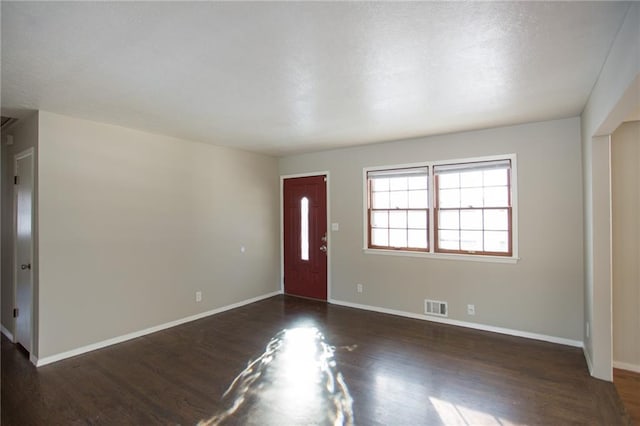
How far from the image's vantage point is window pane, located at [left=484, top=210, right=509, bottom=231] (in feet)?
13.0

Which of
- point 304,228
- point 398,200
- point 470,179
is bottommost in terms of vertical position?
point 304,228

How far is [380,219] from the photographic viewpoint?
16.4 ft

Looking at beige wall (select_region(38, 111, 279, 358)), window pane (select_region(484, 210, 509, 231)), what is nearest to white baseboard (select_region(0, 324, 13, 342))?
beige wall (select_region(38, 111, 279, 358))

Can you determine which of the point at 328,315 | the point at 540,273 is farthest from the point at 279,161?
the point at 540,273

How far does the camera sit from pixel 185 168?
4.50m

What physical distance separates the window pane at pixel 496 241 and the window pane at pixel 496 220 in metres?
0.06

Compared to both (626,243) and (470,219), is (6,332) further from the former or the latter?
(626,243)

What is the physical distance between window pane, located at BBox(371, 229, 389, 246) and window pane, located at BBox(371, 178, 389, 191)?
2.18ft

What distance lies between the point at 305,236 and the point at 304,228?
15cm

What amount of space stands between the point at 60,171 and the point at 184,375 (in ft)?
8.15

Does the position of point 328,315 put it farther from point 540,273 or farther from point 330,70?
point 330,70

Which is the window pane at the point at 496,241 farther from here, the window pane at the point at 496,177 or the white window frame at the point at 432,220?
the window pane at the point at 496,177

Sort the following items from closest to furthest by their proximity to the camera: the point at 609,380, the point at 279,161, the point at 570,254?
the point at 609,380 < the point at 570,254 < the point at 279,161

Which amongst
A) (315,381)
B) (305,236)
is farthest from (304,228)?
(315,381)
